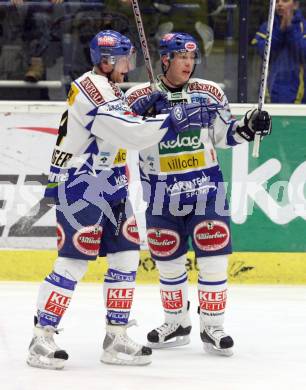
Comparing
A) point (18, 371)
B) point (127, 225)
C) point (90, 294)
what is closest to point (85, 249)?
point (127, 225)

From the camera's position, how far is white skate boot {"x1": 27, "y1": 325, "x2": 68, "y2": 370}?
4527mm

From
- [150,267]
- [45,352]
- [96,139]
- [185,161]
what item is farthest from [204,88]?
[150,267]

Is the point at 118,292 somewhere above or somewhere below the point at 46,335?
above

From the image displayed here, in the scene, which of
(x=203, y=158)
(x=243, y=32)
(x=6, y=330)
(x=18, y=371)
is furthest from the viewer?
(x=243, y=32)

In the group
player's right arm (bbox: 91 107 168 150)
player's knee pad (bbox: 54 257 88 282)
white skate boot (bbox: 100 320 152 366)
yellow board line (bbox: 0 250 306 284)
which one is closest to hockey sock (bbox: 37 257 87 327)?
player's knee pad (bbox: 54 257 88 282)

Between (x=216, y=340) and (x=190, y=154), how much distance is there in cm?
79

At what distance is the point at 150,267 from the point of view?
665 centimetres

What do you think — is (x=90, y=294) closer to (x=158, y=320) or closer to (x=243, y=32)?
(x=158, y=320)

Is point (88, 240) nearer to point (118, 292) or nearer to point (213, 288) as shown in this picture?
→ point (118, 292)

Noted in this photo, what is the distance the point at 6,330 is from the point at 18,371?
32.9 inches

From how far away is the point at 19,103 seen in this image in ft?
21.7

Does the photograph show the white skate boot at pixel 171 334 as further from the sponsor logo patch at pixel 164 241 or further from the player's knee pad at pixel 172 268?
the sponsor logo patch at pixel 164 241

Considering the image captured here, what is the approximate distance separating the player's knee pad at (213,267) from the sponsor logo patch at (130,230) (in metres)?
0.39

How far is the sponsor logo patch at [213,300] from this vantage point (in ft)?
16.2
